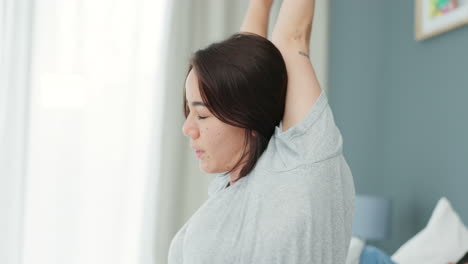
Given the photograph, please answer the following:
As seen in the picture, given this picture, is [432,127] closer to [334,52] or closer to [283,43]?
[334,52]

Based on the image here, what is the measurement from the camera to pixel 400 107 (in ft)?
11.0

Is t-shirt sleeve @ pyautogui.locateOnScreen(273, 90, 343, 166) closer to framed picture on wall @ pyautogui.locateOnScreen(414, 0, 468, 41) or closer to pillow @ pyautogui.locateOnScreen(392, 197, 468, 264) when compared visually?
pillow @ pyautogui.locateOnScreen(392, 197, 468, 264)

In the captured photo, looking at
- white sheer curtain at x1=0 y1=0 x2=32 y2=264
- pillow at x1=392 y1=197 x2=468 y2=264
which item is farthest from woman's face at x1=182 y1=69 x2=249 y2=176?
white sheer curtain at x1=0 y1=0 x2=32 y2=264

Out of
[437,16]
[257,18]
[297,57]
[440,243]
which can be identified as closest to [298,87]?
[297,57]

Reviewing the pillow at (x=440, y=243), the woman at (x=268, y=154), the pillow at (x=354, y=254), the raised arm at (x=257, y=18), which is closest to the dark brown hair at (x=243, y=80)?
the woman at (x=268, y=154)

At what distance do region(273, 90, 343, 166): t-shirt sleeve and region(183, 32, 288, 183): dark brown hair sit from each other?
0.05 metres

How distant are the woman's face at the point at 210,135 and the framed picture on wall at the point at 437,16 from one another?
87.1 inches

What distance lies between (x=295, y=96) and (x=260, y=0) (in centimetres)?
37

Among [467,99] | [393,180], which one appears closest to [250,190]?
[467,99]

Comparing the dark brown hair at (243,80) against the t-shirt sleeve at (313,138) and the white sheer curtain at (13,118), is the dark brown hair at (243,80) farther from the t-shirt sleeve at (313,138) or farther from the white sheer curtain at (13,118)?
the white sheer curtain at (13,118)

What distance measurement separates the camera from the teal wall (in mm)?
2854

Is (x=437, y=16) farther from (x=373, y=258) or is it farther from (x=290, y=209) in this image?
(x=290, y=209)

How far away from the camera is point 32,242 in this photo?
306 cm

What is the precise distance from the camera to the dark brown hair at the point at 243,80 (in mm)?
870
